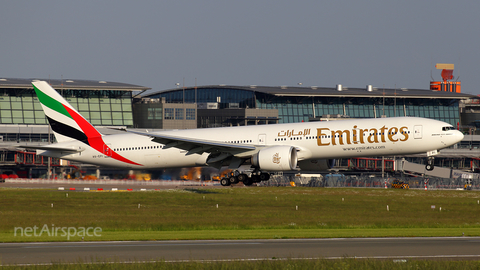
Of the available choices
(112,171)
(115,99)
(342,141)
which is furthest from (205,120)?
(342,141)

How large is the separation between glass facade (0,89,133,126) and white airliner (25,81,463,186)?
72541 millimetres

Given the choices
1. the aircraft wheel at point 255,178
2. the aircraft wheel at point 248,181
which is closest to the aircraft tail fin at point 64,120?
the aircraft wheel at point 248,181

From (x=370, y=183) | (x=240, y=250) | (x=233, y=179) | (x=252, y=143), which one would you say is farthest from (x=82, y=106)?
(x=240, y=250)

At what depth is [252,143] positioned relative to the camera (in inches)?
1916

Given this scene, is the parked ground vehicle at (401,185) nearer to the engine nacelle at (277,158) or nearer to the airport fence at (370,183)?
the airport fence at (370,183)

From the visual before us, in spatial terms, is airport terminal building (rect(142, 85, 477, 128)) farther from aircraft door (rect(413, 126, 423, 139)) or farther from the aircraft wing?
aircraft door (rect(413, 126, 423, 139))

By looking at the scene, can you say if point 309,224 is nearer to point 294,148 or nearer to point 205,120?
point 294,148

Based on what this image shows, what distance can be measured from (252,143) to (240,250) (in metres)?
27.5

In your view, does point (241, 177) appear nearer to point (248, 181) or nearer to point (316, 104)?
point (248, 181)

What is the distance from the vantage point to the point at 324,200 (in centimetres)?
4788

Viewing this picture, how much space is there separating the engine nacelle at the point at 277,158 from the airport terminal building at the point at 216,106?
65.8 meters

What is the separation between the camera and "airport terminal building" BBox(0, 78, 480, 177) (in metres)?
122

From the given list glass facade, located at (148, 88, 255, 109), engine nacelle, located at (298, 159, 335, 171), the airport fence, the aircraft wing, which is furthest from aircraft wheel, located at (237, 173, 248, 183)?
glass facade, located at (148, 88, 255, 109)

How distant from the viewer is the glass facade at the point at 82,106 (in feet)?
399
